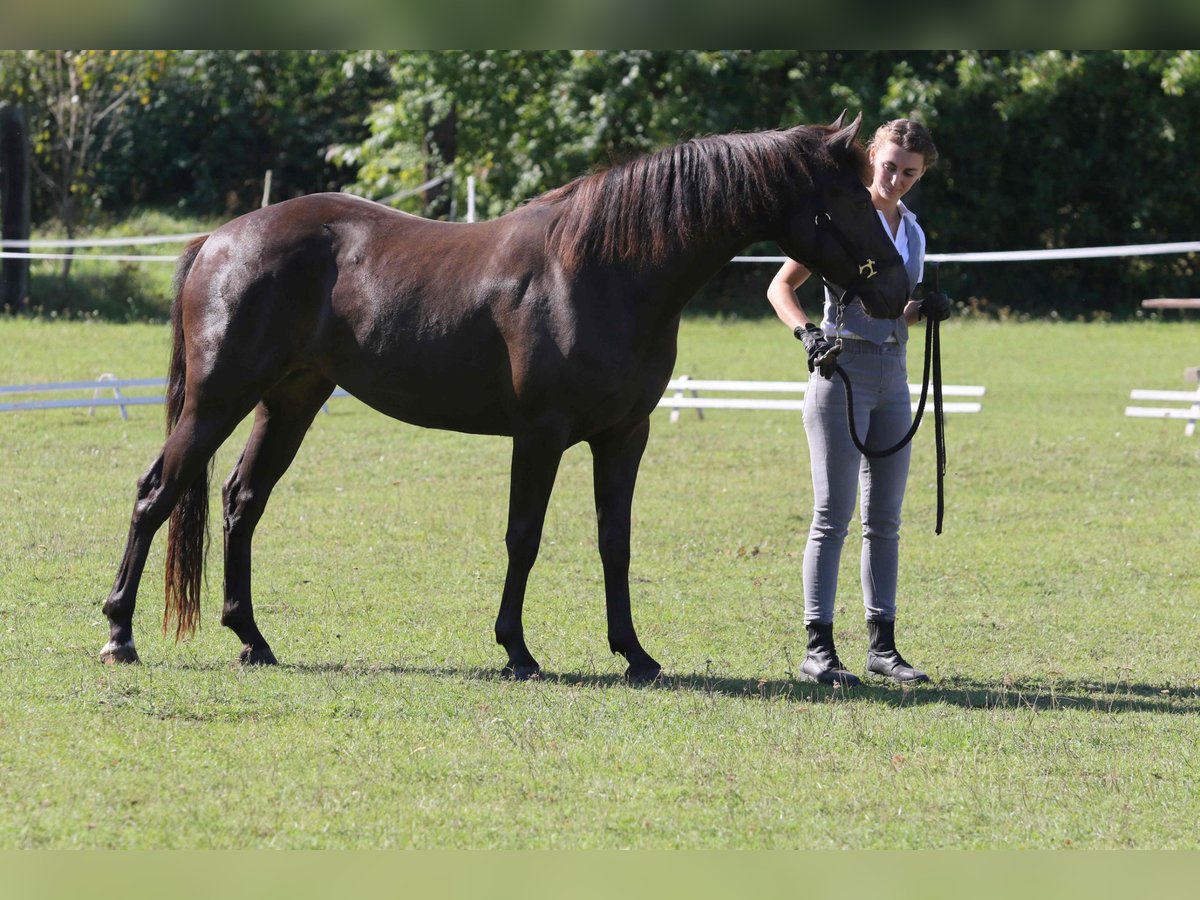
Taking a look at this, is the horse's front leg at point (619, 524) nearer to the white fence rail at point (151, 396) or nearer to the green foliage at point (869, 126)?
the white fence rail at point (151, 396)

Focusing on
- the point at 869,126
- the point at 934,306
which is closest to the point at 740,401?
the point at 934,306

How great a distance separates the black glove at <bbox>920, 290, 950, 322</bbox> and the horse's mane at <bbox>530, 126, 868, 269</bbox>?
24.4 inches

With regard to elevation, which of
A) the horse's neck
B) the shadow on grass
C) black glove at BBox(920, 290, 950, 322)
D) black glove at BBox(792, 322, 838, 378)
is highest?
the horse's neck

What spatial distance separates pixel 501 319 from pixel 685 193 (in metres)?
0.88

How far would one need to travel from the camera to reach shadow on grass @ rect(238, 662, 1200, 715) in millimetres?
5797

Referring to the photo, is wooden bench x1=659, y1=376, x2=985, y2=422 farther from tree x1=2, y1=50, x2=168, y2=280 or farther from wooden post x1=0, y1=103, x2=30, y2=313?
tree x1=2, y1=50, x2=168, y2=280

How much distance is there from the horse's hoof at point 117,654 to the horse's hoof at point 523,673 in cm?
156

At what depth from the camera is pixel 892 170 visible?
574 centimetres

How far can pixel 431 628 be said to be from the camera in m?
7.14

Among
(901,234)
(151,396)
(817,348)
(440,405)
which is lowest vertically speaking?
(151,396)

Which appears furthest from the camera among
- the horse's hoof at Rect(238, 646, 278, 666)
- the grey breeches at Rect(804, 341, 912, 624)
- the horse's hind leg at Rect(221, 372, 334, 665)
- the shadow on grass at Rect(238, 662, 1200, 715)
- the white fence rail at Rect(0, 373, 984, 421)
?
the white fence rail at Rect(0, 373, 984, 421)

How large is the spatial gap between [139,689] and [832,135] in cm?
340

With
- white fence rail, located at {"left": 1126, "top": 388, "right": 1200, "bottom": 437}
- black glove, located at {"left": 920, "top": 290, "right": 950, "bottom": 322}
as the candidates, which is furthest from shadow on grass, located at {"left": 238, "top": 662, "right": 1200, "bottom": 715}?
white fence rail, located at {"left": 1126, "top": 388, "right": 1200, "bottom": 437}

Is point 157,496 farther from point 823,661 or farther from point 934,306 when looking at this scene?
point 934,306
